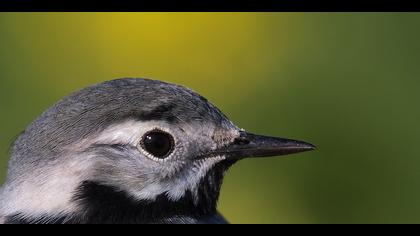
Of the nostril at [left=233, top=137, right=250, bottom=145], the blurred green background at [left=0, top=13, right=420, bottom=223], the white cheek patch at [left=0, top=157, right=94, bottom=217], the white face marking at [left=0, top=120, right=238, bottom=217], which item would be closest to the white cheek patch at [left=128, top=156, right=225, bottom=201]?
the white face marking at [left=0, top=120, right=238, bottom=217]

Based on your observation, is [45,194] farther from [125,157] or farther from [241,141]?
[241,141]

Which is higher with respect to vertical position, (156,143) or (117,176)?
(156,143)

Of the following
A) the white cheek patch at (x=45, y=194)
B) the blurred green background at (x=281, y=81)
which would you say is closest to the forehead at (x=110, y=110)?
the white cheek patch at (x=45, y=194)

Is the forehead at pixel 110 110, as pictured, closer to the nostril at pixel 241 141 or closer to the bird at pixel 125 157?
the bird at pixel 125 157

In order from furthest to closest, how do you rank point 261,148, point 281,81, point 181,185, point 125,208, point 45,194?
point 281,81, point 261,148, point 181,185, point 125,208, point 45,194

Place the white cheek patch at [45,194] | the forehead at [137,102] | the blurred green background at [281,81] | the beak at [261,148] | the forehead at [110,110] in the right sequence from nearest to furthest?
the white cheek patch at [45,194], the forehead at [110,110], the forehead at [137,102], the beak at [261,148], the blurred green background at [281,81]

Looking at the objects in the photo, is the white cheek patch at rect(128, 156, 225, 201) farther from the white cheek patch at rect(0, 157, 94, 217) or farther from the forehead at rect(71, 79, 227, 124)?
the white cheek patch at rect(0, 157, 94, 217)

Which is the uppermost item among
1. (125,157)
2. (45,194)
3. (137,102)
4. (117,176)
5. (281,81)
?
(281,81)

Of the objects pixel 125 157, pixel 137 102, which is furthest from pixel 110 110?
pixel 125 157
